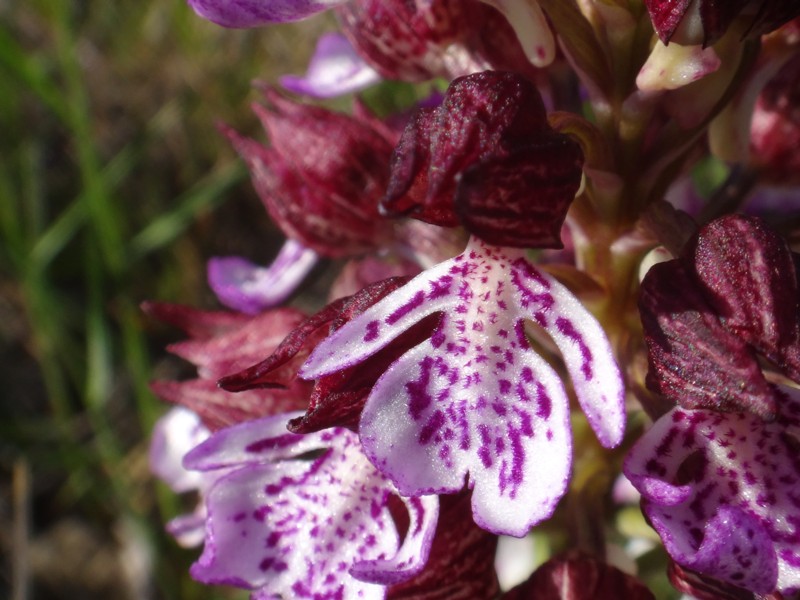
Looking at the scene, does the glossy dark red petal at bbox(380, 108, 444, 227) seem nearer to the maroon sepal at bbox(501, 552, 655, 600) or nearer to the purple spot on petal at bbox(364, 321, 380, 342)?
the purple spot on petal at bbox(364, 321, 380, 342)

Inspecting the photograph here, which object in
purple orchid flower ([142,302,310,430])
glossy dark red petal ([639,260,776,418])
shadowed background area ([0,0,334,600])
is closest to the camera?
glossy dark red petal ([639,260,776,418])

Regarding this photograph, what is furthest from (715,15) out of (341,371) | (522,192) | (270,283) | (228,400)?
(270,283)

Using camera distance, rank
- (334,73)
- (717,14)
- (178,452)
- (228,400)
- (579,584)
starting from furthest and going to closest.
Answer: (178,452) < (334,73) < (228,400) < (579,584) < (717,14)

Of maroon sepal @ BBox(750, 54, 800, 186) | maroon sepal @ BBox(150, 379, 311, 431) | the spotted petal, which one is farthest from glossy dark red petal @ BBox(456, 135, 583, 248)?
maroon sepal @ BBox(750, 54, 800, 186)

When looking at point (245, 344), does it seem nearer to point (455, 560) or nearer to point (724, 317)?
point (455, 560)

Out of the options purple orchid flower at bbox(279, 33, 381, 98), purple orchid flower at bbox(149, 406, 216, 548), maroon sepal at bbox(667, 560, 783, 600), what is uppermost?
purple orchid flower at bbox(279, 33, 381, 98)

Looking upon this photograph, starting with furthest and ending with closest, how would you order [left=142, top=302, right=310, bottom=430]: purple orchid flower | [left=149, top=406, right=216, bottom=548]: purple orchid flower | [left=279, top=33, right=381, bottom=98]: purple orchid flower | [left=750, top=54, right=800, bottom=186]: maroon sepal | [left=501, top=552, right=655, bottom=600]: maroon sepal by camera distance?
[left=149, top=406, right=216, bottom=548]: purple orchid flower
[left=279, top=33, right=381, bottom=98]: purple orchid flower
[left=750, top=54, right=800, bottom=186]: maroon sepal
[left=142, top=302, right=310, bottom=430]: purple orchid flower
[left=501, top=552, right=655, bottom=600]: maroon sepal

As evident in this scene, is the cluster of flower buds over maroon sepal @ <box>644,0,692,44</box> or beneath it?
beneath
